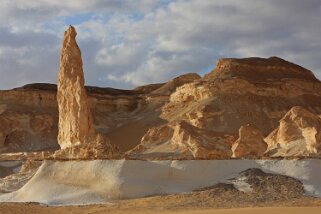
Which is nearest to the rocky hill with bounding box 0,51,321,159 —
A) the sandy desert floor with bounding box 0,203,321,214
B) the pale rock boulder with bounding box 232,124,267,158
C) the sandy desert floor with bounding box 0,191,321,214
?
the pale rock boulder with bounding box 232,124,267,158

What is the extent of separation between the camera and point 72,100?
42.9 metres

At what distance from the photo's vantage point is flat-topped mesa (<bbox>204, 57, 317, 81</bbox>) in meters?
73.8

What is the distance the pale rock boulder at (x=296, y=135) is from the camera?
38875 mm

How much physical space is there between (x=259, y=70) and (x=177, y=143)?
3052cm

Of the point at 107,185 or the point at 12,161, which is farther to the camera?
the point at 12,161

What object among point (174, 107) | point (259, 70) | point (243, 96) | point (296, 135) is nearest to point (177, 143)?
point (296, 135)

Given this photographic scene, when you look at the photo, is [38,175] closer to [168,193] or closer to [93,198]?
[93,198]

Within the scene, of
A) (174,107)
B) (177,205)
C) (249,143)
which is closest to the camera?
(177,205)

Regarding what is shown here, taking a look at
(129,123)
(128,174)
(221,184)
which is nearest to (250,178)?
(221,184)

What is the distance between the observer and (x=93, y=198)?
23.6 m

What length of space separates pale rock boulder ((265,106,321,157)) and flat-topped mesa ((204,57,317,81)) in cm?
2974

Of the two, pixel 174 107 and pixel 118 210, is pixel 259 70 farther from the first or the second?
pixel 118 210

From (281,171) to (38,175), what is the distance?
9637 millimetres

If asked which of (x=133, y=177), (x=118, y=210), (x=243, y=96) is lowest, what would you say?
(x=118, y=210)
